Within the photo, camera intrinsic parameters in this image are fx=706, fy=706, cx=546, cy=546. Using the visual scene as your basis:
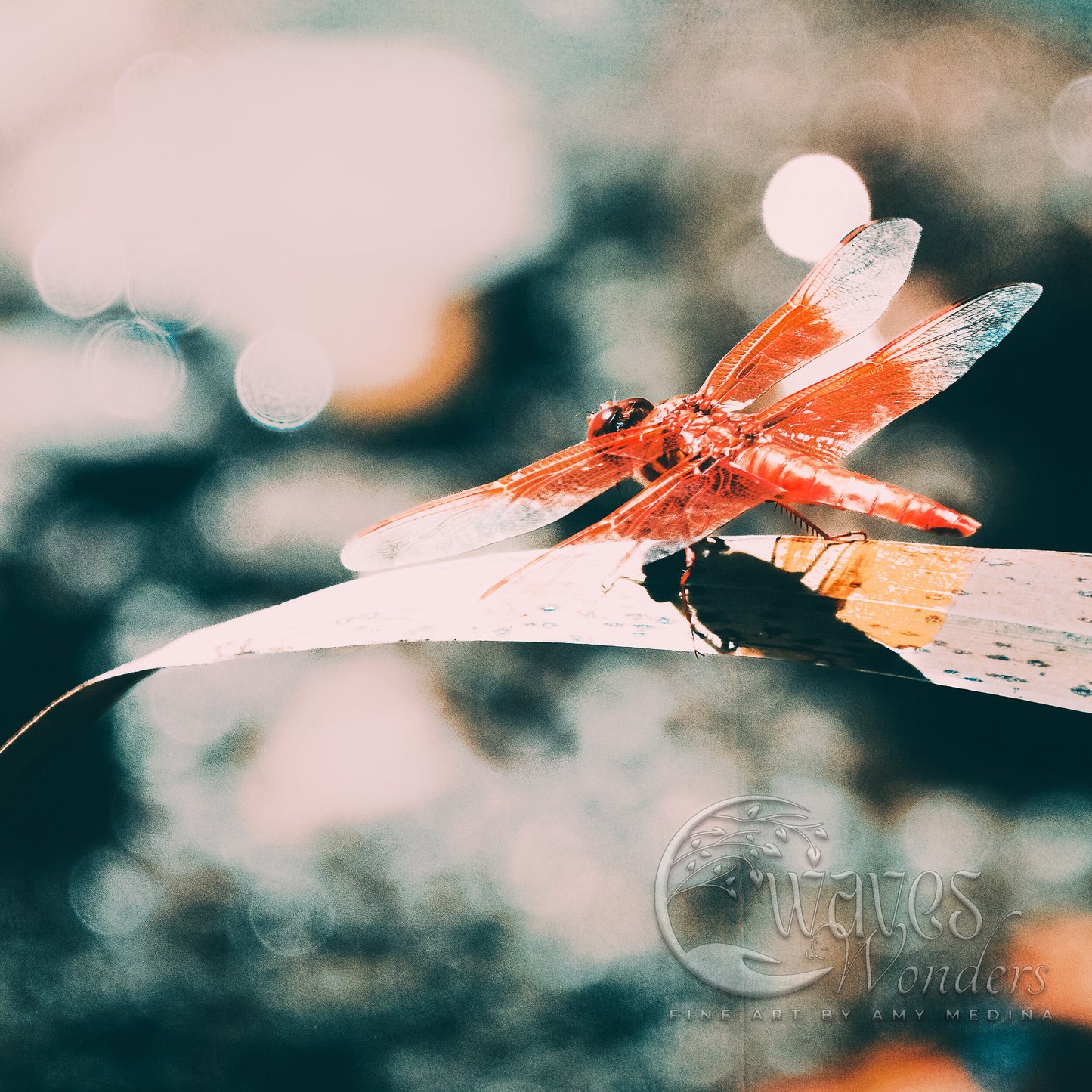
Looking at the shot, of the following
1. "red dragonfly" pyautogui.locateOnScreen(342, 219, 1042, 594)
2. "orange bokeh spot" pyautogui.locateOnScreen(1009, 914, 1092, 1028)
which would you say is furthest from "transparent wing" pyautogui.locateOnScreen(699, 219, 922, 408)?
"orange bokeh spot" pyautogui.locateOnScreen(1009, 914, 1092, 1028)

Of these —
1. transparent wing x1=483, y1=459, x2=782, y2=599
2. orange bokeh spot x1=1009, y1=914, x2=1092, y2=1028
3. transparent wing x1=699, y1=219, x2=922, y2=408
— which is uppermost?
transparent wing x1=699, y1=219, x2=922, y2=408

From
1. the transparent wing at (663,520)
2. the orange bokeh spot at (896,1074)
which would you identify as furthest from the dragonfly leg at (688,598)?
the orange bokeh spot at (896,1074)

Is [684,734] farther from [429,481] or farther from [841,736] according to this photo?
[429,481]

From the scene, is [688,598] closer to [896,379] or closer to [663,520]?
[663,520]

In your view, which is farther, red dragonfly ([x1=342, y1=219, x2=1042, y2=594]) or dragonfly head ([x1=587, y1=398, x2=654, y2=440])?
dragonfly head ([x1=587, y1=398, x2=654, y2=440])

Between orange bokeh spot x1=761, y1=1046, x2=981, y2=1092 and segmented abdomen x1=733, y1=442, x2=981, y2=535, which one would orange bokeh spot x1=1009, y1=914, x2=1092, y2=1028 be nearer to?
orange bokeh spot x1=761, y1=1046, x2=981, y2=1092

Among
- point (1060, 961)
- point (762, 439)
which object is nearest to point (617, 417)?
point (762, 439)

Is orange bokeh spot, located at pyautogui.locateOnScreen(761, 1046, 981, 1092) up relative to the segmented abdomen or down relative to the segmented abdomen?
down
